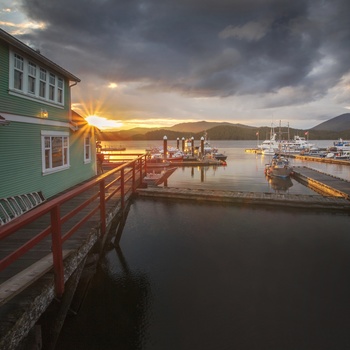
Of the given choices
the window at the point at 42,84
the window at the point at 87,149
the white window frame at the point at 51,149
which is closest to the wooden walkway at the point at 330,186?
the window at the point at 87,149

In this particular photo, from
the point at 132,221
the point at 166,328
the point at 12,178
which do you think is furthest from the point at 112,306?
the point at 132,221

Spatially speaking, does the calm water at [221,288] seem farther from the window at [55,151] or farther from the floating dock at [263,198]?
the window at [55,151]

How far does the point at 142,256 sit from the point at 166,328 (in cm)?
521

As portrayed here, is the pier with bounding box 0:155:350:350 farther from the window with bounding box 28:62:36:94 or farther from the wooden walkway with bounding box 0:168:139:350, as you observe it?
the window with bounding box 28:62:36:94

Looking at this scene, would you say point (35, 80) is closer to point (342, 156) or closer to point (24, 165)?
point (24, 165)

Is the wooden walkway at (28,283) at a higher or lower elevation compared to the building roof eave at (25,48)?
lower

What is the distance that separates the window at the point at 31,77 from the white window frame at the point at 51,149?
6.19 ft

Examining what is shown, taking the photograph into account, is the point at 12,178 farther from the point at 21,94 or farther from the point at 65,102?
the point at 65,102

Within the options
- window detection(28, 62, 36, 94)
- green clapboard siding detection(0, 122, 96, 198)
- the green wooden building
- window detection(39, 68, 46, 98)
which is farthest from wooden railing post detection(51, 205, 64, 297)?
window detection(39, 68, 46, 98)

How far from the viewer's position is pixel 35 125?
12.2 m

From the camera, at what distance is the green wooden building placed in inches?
405

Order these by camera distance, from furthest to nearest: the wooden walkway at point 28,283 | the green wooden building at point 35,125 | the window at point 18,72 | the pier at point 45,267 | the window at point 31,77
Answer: the window at point 31,77, the window at point 18,72, the green wooden building at point 35,125, the pier at point 45,267, the wooden walkway at point 28,283

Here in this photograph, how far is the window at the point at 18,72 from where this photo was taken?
10961 millimetres

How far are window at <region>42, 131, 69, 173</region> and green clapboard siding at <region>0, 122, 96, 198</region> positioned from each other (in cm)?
29
